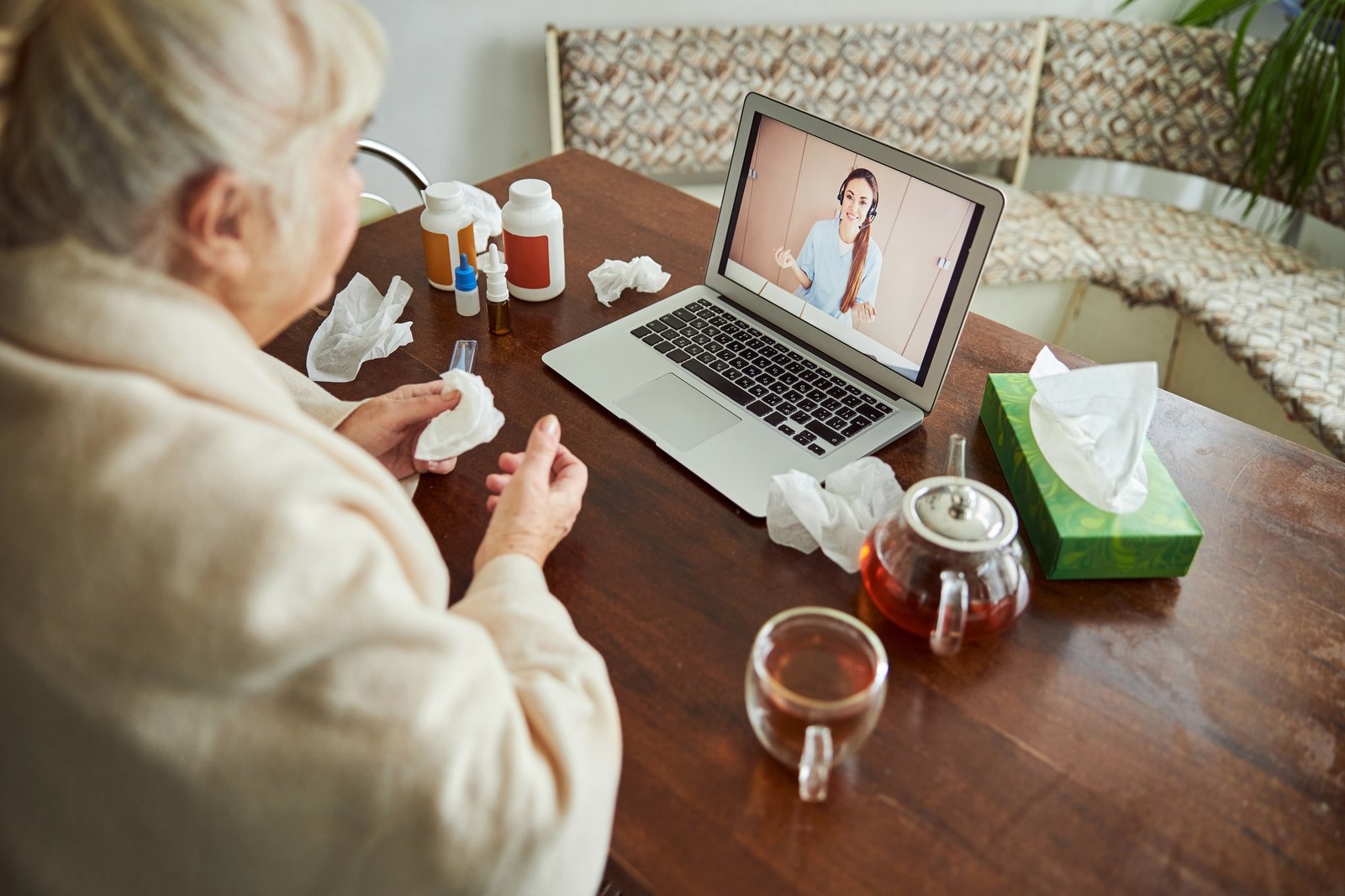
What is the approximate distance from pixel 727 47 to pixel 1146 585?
203 centimetres

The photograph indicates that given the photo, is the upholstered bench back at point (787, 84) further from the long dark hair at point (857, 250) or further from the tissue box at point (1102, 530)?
the tissue box at point (1102, 530)

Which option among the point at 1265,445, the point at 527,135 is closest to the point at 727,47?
the point at 527,135

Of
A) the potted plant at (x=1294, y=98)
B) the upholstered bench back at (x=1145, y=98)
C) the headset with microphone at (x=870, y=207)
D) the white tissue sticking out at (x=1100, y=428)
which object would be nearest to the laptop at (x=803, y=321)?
the headset with microphone at (x=870, y=207)

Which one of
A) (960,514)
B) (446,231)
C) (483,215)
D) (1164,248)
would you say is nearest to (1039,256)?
(1164,248)

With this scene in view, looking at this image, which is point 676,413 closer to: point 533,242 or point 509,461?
point 509,461

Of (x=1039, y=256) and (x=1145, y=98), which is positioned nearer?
(x=1039, y=256)

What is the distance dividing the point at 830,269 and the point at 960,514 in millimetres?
444

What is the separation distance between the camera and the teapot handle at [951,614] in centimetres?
81

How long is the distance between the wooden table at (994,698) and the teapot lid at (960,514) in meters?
Result: 0.11

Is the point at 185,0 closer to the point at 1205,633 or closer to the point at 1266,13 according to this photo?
the point at 1205,633

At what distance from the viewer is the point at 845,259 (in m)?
1.16

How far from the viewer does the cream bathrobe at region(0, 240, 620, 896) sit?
562 mm

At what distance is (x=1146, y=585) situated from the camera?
952mm

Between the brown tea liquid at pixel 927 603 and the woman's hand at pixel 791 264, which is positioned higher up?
the woman's hand at pixel 791 264
